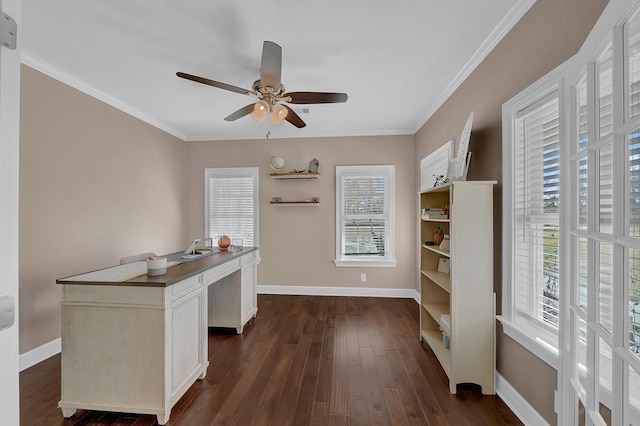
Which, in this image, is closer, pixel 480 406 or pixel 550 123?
pixel 550 123

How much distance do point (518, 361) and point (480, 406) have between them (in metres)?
0.43

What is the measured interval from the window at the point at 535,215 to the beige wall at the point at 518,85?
12 cm

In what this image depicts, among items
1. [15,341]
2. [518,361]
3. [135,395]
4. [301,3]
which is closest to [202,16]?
[301,3]

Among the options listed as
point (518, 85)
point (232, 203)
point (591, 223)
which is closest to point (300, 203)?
point (232, 203)

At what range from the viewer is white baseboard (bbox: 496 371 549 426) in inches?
63.4

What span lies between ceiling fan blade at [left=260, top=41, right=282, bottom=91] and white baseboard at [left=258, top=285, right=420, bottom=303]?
3.15 m

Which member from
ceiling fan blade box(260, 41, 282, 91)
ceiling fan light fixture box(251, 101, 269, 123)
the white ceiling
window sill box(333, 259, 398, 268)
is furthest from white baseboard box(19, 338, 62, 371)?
window sill box(333, 259, 398, 268)

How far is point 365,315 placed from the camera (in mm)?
3480

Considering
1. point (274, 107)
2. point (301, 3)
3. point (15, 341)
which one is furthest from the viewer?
point (274, 107)

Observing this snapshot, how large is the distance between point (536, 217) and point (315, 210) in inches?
119

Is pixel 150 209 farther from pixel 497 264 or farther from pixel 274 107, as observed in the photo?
pixel 497 264

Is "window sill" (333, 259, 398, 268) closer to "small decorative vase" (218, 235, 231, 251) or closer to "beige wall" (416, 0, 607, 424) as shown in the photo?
"small decorative vase" (218, 235, 231, 251)

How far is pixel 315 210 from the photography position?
171 inches

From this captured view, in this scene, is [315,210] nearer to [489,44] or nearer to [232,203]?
[232,203]
